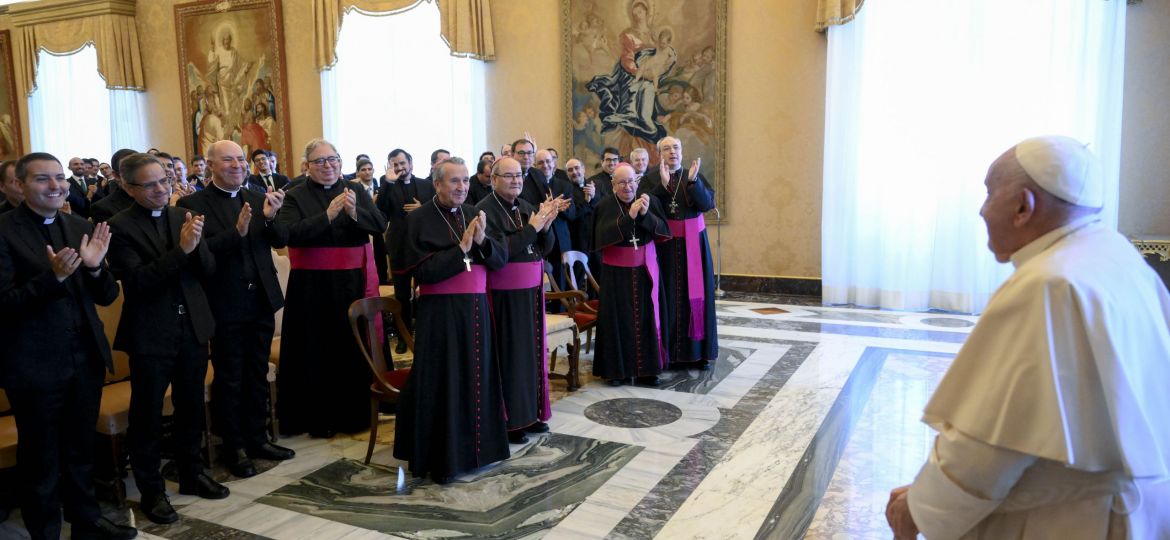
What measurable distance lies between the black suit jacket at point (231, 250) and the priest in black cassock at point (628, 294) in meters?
2.34

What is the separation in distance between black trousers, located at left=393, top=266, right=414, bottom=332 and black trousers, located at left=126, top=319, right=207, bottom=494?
1.02m

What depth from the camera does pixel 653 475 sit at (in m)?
4.02

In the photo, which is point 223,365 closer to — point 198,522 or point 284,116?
point 198,522

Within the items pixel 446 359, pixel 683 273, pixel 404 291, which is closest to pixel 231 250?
pixel 446 359

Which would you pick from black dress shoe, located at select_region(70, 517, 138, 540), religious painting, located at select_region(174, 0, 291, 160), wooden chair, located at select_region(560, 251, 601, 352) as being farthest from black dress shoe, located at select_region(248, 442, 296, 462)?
religious painting, located at select_region(174, 0, 291, 160)

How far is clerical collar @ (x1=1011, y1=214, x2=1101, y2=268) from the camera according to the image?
1.53m

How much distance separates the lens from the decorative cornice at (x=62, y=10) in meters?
12.9

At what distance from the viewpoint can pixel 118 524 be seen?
3441mm

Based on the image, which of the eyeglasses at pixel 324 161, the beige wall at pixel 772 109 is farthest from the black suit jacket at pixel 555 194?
the eyeglasses at pixel 324 161

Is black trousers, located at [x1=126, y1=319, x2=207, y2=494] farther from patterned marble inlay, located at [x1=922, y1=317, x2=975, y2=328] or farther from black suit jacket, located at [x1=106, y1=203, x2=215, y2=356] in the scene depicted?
patterned marble inlay, located at [x1=922, y1=317, x2=975, y2=328]

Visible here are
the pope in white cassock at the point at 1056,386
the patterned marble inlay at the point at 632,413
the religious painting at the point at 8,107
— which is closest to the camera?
the pope in white cassock at the point at 1056,386

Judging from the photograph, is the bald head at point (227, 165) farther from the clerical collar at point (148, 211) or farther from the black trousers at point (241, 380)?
the black trousers at point (241, 380)

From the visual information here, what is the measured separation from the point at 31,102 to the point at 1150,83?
1693cm

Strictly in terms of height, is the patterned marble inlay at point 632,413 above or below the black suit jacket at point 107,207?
below
